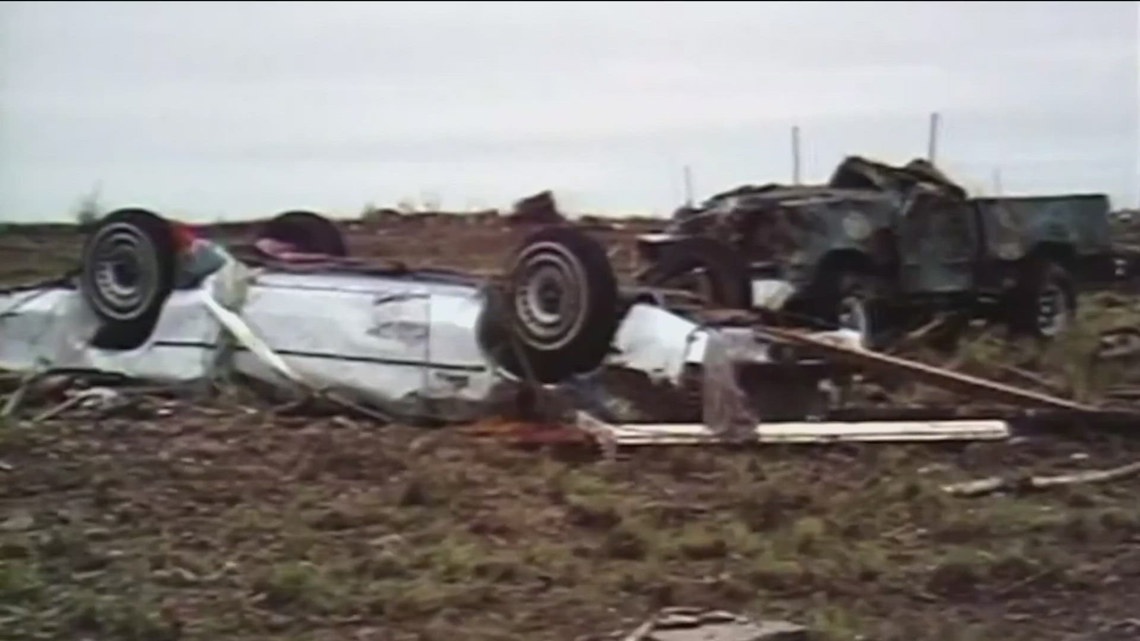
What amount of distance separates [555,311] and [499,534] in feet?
3.75

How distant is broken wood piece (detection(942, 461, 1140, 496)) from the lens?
13.8 ft

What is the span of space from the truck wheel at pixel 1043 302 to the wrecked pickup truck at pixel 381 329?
47.6 inches

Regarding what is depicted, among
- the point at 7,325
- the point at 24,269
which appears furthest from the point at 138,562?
the point at 7,325

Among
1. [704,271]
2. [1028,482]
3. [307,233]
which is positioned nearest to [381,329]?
[307,233]

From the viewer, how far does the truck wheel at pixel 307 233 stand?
5.71m

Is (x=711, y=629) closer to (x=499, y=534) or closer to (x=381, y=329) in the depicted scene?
(x=499, y=534)

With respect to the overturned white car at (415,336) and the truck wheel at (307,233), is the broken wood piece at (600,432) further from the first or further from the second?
the truck wheel at (307,233)

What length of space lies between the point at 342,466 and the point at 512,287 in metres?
0.77

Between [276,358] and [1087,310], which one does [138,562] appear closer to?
[276,358]

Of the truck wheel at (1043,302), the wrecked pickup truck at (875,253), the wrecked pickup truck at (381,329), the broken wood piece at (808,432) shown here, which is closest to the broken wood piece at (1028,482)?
the broken wood piece at (808,432)

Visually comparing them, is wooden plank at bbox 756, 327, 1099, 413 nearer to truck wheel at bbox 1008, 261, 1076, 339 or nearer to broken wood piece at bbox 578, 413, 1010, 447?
broken wood piece at bbox 578, 413, 1010, 447

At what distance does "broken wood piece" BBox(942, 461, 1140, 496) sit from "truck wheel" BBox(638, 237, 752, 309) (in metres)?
1.67

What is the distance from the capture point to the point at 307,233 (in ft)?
19.1

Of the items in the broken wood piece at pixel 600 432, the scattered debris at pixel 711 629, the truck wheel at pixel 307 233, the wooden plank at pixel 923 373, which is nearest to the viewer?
the scattered debris at pixel 711 629
